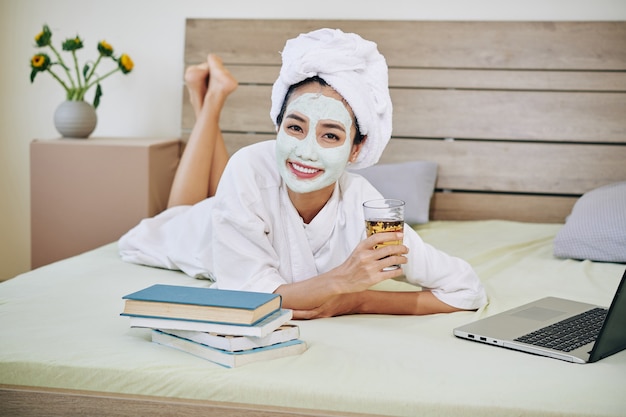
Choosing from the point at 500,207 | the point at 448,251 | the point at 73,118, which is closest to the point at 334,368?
the point at 448,251

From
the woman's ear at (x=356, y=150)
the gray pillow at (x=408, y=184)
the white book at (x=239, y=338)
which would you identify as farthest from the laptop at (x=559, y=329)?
the gray pillow at (x=408, y=184)

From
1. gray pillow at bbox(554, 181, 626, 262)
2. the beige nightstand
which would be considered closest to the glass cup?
gray pillow at bbox(554, 181, 626, 262)

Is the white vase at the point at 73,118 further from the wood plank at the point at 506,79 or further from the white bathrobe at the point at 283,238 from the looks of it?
the white bathrobe at the point at 283,238

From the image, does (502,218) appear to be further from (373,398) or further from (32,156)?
(373,398)

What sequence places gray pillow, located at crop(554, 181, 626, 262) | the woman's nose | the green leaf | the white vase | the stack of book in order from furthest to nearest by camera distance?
the green leaf
the white vase
gray pillow, located at crop(554, 181, 626, 262)
the woman's nose
the stack of book

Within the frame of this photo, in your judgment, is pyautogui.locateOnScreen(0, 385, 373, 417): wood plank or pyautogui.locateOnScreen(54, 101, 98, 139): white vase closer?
pyautogui.locateOnScreen(0, 385, 373, 417): wood plank

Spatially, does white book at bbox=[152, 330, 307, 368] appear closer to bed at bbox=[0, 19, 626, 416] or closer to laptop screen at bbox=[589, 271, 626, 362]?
bed at bbox=[0, 19, 626, 416]

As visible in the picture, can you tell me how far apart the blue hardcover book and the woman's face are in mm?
385

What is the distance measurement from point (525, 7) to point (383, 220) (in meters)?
2.18

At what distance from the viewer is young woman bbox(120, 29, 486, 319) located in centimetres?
189

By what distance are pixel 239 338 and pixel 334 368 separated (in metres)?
0.19

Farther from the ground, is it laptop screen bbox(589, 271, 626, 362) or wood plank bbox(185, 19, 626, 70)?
wood plank bbox(185, 19, 626, 70)

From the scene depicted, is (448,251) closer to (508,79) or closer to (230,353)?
(508,79)

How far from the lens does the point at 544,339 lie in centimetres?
173
